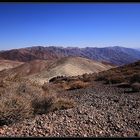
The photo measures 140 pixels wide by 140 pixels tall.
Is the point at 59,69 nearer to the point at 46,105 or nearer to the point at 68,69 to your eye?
the point at 68,69

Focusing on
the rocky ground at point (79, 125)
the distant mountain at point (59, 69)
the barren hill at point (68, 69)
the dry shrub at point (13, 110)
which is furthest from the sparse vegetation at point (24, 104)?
the barren hill at point (68, 69)

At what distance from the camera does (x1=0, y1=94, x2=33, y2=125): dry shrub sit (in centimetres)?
787

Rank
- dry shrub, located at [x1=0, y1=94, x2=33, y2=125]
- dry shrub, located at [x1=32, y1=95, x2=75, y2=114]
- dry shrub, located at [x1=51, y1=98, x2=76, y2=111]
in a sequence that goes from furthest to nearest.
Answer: dry shrub, located at [x1=51, y1=98, x2=76, y2=111] < dry shrub, located at [x1=32, y1=95, x2=75, y2=114] < dry shrub, located at [x1=0, y1=94, x2=33, y2=125]

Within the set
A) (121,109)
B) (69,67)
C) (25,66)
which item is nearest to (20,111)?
(121,109)

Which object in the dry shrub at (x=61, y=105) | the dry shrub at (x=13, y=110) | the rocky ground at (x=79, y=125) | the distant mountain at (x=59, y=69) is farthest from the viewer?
the distant mountain at (x=59, y=69)

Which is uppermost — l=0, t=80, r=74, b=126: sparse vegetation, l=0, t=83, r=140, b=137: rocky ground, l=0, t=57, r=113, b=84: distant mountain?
l=0, t=80, r=74, b=126: sparse vegetation

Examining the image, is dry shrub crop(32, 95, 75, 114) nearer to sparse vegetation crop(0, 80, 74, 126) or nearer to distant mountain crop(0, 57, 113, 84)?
sparse vegetation crop(0, 80, 74, 126)

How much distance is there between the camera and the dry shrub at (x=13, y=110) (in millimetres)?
7871

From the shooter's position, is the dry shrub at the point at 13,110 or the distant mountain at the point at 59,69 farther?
the distant mountain at the point at 59,69

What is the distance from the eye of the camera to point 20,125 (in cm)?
771

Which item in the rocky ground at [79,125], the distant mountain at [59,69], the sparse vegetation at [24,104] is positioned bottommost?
the distant mountain at [59,69]

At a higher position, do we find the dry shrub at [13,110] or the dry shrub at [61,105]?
the dry shrub at [13,110]

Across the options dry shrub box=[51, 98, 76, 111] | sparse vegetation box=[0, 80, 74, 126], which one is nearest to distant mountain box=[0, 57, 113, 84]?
sparse vegetation box=[0, 80, 74, 126]

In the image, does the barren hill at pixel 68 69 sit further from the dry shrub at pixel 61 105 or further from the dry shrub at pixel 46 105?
the dry shrub at pixel 46 105
